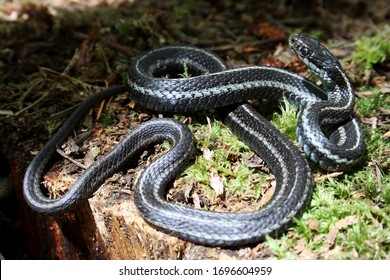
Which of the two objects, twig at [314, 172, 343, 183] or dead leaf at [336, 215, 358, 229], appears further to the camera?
twig at [314, 172, 343, 183]

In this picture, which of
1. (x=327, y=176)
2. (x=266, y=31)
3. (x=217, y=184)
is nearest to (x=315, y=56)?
(x=327, y=176)

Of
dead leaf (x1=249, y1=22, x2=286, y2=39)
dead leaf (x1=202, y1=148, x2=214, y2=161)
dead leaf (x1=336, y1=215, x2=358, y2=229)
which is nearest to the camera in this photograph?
dead leaf (x1=336, y1=215, x2=358, y2=229)

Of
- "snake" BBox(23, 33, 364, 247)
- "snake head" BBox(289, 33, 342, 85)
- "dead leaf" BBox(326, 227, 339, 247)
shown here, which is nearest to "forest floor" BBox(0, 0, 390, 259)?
"dead leaf" BBox(326, 227, 339, 247)

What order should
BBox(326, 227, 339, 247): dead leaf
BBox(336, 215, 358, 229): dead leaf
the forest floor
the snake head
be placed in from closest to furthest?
1. BBox(326, 227, 339, 247): dead leaf
2. BBox(336, 215, 358, 229): dead leaf
3. the forest floor
4. the snake head

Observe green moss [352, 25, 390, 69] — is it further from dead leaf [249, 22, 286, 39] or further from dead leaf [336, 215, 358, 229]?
dead leaf [336, 215, 358, 229]

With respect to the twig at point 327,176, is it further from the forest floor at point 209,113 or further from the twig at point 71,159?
the twig at point 71,159

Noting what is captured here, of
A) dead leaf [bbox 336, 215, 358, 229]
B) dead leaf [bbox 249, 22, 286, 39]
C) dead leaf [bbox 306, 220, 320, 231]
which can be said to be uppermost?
dead leaf [bbox 249, 22, 286, 39]
